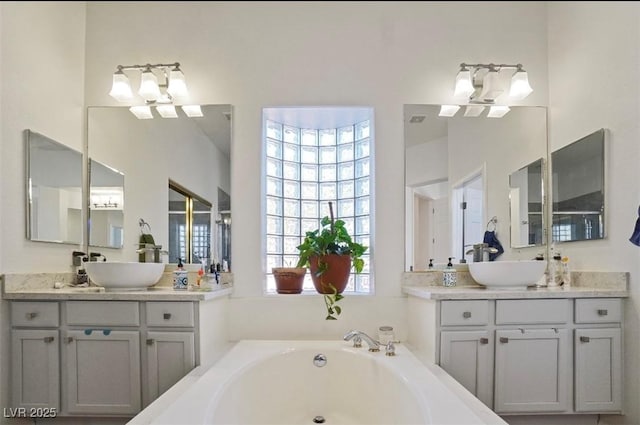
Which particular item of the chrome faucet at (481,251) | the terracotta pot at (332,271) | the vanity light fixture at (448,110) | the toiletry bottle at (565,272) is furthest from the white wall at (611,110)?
the terracotta pot at (332,271)

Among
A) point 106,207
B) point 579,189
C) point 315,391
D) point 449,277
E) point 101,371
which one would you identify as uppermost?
point 579,189

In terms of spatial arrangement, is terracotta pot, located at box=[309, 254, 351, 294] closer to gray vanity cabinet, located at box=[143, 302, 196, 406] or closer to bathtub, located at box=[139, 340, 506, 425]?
bathtub, located at box=[139, 340, 506, 425]

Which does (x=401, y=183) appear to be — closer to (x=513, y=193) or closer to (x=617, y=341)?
(x=513, y=193)

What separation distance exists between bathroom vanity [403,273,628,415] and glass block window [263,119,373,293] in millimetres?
704

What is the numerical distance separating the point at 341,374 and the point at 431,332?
483 mm

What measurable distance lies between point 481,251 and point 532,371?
2.33 feet

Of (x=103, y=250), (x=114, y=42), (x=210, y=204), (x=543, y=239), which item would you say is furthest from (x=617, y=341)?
(x=114, y=42)

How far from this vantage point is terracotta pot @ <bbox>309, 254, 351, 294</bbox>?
2400mm

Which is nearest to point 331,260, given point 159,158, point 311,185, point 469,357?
point 311,185

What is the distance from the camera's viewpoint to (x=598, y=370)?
6.60 ft

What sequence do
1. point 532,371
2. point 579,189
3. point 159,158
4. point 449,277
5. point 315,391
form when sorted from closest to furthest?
point 532,371 → point 315,391 → point 579,189 → point 449,277 → point 159,158

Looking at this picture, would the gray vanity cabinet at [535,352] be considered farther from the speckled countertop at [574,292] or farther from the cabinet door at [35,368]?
the cabinet door at [35,368]

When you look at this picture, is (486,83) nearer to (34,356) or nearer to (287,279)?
(287,279)

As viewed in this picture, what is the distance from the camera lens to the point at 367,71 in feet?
8.41
